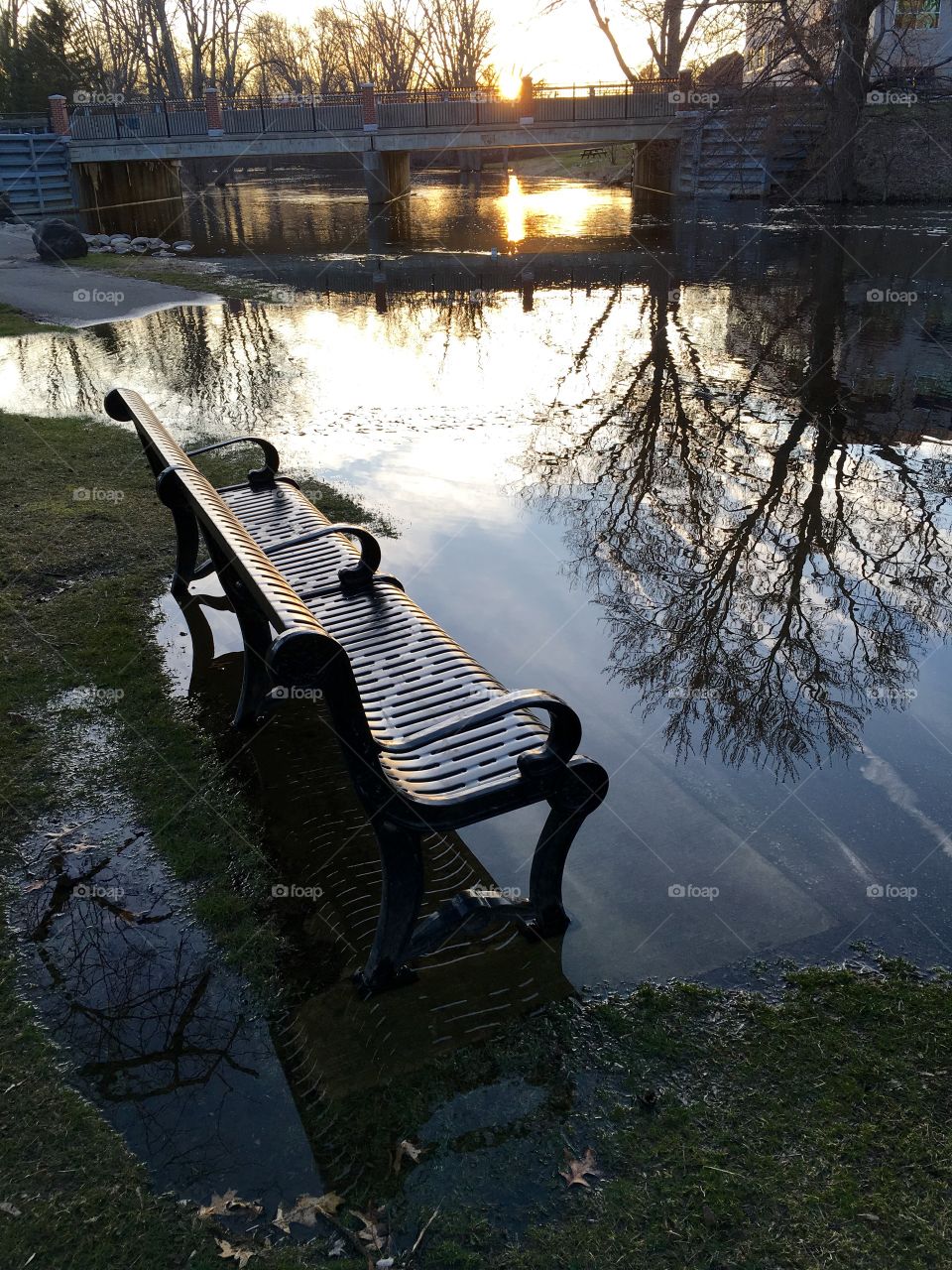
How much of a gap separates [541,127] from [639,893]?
1309 inches

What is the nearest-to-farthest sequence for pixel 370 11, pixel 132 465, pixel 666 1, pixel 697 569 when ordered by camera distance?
pixel 697 569, pixel 132 465, pixel 666 1, pixel 370 11

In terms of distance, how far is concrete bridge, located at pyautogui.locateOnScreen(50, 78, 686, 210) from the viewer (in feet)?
104

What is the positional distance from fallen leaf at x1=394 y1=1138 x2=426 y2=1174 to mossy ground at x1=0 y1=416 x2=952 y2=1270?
30 mm

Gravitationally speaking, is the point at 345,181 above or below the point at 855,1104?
above

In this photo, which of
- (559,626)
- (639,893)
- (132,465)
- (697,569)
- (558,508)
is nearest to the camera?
(639,893)

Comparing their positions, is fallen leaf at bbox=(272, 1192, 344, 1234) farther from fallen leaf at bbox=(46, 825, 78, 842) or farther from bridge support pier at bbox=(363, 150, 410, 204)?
bridge support pier at bbox=(363, 150, 410, 204)

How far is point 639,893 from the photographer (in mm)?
3602

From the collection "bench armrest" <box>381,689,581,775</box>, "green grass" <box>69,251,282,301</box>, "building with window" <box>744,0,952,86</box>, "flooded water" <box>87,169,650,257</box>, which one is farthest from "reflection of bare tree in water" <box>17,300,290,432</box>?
"building with window" <box>744,0,952,86</box>

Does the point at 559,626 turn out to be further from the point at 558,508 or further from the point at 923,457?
the point at 923,457

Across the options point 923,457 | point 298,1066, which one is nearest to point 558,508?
point 923,457

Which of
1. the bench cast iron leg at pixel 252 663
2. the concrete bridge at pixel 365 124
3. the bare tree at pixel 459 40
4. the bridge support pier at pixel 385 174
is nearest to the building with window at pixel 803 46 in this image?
the concrete bridge at pixel 365 124

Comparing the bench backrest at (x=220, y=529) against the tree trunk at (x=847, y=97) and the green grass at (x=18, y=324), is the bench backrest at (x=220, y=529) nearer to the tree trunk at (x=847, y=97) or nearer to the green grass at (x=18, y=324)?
the green grass at (x=18, y=324)

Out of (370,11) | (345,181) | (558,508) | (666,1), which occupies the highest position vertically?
(370,11)

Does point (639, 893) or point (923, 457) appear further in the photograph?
point (923, 457)
